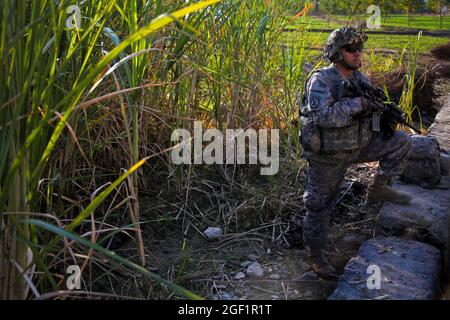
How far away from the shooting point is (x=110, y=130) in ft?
A: 8.68

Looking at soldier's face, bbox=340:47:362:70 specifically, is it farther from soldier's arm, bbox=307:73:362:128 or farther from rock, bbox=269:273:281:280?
rock, bbox=269:273:281:280

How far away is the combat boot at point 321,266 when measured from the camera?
8.44 feet

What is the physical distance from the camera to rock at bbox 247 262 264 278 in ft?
8.38

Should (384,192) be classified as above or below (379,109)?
below

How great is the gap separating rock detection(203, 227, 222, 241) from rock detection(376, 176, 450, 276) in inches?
30.5

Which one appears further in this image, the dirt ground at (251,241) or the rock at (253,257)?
the rock at (253,257)

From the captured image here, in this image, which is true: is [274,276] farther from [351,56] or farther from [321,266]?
[351,56]

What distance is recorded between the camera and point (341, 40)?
259 centimetres

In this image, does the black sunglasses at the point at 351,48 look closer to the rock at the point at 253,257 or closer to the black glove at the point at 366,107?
the black glove at the point at 366,107

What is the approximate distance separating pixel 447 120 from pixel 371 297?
2.66 meters

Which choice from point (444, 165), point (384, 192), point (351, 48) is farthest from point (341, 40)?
point (444, 165)

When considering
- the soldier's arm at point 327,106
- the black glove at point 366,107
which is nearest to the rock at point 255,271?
the soldier's arm at point 327,106

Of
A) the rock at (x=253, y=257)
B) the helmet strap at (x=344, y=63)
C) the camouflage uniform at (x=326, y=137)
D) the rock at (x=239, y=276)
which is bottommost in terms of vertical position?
the rock at (x=239, y=276)

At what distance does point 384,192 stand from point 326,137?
633 millimetres
